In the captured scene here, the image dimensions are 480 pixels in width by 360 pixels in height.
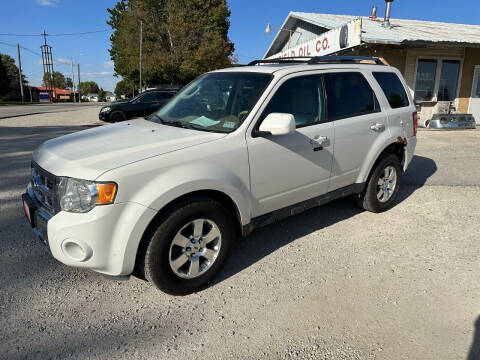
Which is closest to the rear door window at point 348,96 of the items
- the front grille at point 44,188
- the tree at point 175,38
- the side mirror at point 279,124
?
the side mirror at point 279,124

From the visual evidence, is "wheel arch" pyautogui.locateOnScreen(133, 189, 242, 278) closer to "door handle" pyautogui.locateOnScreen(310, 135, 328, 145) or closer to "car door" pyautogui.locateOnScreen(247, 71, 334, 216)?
"car door" pyautogui.locateOnScreen(247, 71, 334, 216)

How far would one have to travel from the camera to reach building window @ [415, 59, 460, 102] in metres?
13.4

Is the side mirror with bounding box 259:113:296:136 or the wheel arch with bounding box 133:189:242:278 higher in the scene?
the side mirror with bounding box 259:113:296:136

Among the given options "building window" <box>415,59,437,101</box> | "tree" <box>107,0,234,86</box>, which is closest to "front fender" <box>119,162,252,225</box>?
"building window" <box>415,59,437,101</box>

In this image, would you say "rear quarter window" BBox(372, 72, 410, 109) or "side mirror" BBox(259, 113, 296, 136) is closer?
"side mirror" BBox(259, 113, 296, 136)

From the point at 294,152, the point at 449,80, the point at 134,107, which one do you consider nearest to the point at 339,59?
the point at 294,152

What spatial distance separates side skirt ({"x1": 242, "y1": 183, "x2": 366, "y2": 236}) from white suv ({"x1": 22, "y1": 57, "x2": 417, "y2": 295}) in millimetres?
15

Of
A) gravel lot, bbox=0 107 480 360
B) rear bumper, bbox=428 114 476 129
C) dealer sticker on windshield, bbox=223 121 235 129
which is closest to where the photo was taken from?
gravel lot, bbox=0 107 480 360

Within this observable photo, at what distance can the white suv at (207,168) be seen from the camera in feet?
7.83

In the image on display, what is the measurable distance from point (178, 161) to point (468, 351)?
2.33 m

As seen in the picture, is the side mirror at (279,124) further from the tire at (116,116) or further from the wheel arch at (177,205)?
the tire at (116,116)

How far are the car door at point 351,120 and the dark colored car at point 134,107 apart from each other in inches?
421

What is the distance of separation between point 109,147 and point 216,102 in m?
1.18

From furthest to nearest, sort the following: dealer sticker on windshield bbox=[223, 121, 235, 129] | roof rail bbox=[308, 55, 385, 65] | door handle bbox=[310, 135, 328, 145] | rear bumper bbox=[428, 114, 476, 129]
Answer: rear bumper bbox=[428, 114, 476, 129] → roof rail bbox=[308, 55, 385, 65] → door handle bbox=[310, 135, 328, 145] → dealer sticker on windshield bbox=[223, 121, 235, 129]
